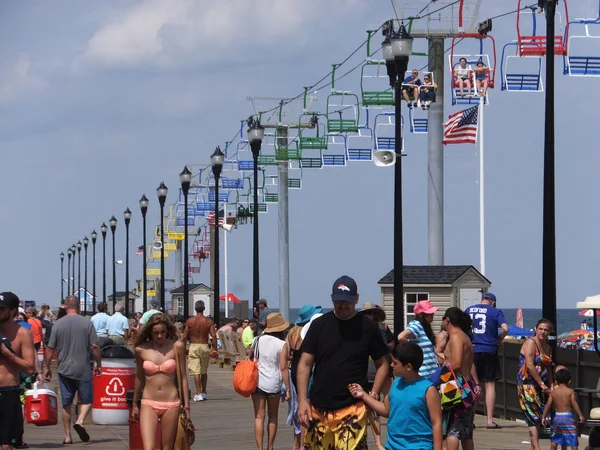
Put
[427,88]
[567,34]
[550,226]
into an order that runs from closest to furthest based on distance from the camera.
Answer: [550,226], [567,34], [427,88]

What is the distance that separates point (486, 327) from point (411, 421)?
816 centimetres

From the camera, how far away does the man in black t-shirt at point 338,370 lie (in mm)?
9469

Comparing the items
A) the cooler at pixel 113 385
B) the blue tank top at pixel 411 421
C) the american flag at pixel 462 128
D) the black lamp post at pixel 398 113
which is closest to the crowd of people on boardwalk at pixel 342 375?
the blue tank top at pixel 411 421

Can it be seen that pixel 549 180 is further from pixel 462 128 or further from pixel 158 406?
pixel 462 128

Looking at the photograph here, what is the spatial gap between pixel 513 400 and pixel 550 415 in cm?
621

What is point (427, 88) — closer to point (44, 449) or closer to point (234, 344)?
point (234, 344)

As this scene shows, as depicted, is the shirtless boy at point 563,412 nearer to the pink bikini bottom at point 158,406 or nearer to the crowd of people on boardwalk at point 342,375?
the crowd of people on boardwalk at point 342,375

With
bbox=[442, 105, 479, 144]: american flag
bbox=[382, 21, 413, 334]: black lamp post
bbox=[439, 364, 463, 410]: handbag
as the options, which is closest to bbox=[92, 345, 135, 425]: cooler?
bbox=[382, 21, 413, 334]: black lamp post

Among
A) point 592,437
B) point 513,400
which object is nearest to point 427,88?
point 513,400

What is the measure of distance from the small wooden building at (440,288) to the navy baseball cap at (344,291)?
20.1 meters

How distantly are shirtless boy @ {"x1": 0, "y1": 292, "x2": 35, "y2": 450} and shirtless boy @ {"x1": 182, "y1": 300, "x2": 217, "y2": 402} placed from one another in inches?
456

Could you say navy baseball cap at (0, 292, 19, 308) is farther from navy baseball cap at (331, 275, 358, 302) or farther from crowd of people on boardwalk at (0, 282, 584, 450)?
navy baseball cap at (331, 275, 358, 302)

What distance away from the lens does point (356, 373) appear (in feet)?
31.3

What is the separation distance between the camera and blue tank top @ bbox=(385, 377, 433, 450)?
912 cm
